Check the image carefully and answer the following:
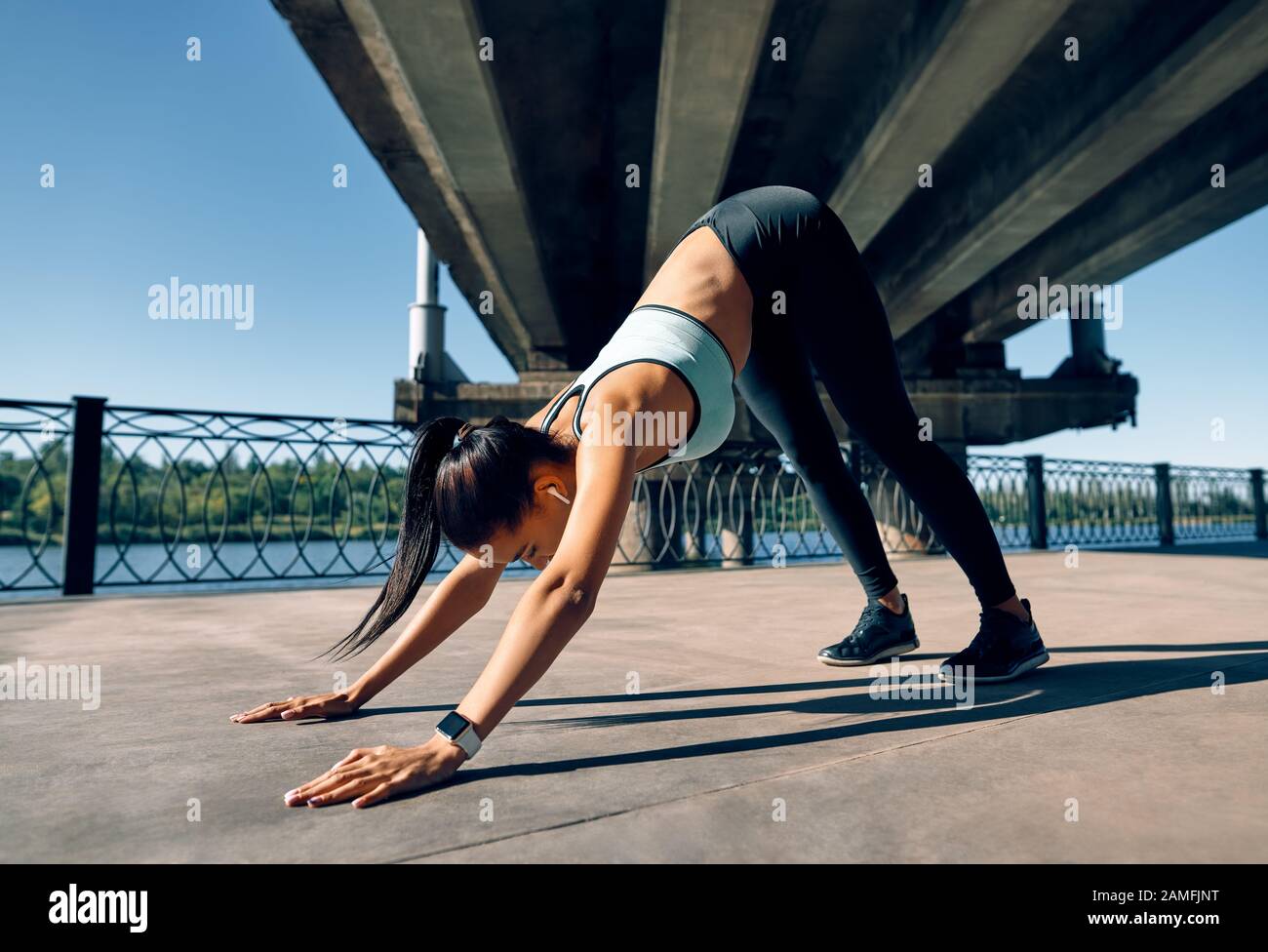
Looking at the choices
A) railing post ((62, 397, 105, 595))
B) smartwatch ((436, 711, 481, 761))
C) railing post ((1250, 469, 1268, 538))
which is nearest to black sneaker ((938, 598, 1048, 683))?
smartwatch ((436, 711, 481, 761))

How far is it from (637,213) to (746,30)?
5.64 m

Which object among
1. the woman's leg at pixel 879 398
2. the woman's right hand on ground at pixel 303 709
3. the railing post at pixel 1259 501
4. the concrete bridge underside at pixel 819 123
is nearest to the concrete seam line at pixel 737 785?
the woman's leg at pixel 879 398

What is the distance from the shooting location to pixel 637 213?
1161cm

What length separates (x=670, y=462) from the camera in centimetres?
227

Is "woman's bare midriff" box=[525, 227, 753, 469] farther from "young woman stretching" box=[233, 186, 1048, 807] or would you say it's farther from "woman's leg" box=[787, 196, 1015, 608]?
"woman's leg" box=[787, 196, 1015, 608]

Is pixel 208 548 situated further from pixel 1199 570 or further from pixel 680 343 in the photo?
pixel 1199 570

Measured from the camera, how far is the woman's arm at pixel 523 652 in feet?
4.79

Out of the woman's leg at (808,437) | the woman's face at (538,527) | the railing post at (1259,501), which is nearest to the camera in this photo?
the woman's face at (538,527)

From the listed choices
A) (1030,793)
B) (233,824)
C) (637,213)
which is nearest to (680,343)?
(1030,793)

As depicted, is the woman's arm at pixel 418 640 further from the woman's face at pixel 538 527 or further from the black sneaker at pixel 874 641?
the black sneaker at pixel 874 641

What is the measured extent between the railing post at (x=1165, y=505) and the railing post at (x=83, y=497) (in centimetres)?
1733

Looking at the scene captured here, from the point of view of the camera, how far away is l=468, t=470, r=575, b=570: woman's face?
1967 mm
